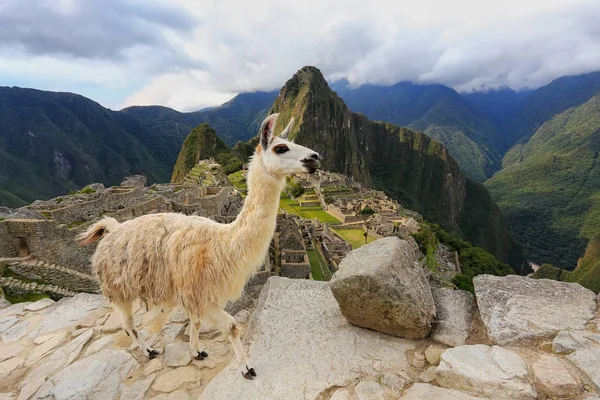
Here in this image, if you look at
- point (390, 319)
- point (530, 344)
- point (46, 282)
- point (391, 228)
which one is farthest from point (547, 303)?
point (391, 228)

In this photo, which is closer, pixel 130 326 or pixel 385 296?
pixel 385 296

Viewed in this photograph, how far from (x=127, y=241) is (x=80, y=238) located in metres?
0.92

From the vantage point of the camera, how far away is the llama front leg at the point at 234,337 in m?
2.85

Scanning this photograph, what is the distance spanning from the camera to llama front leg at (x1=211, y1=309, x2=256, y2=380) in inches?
112

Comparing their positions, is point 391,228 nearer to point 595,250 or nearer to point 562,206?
point 595,250

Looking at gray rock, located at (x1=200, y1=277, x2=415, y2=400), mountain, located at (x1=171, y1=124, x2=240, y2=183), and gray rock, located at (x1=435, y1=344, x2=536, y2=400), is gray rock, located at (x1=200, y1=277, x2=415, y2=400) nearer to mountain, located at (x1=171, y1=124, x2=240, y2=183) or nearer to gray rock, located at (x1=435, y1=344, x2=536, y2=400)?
gray rock, located at (x1=435, y1=344, x2=536, y2=400)

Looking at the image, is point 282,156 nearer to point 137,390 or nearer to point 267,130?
point 267,130

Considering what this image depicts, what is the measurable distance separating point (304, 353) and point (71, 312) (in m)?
Result: 3.92

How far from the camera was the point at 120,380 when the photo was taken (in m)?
3.10

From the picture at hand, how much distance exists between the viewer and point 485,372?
2.51m

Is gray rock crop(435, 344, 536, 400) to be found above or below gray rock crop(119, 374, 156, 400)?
above

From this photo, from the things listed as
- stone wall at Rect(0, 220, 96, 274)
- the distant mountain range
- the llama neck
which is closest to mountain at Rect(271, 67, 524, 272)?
the distant mountain range

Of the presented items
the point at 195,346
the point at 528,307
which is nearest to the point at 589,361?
the point at 528,307

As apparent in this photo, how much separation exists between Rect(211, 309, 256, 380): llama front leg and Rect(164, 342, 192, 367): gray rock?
0.76 meters
